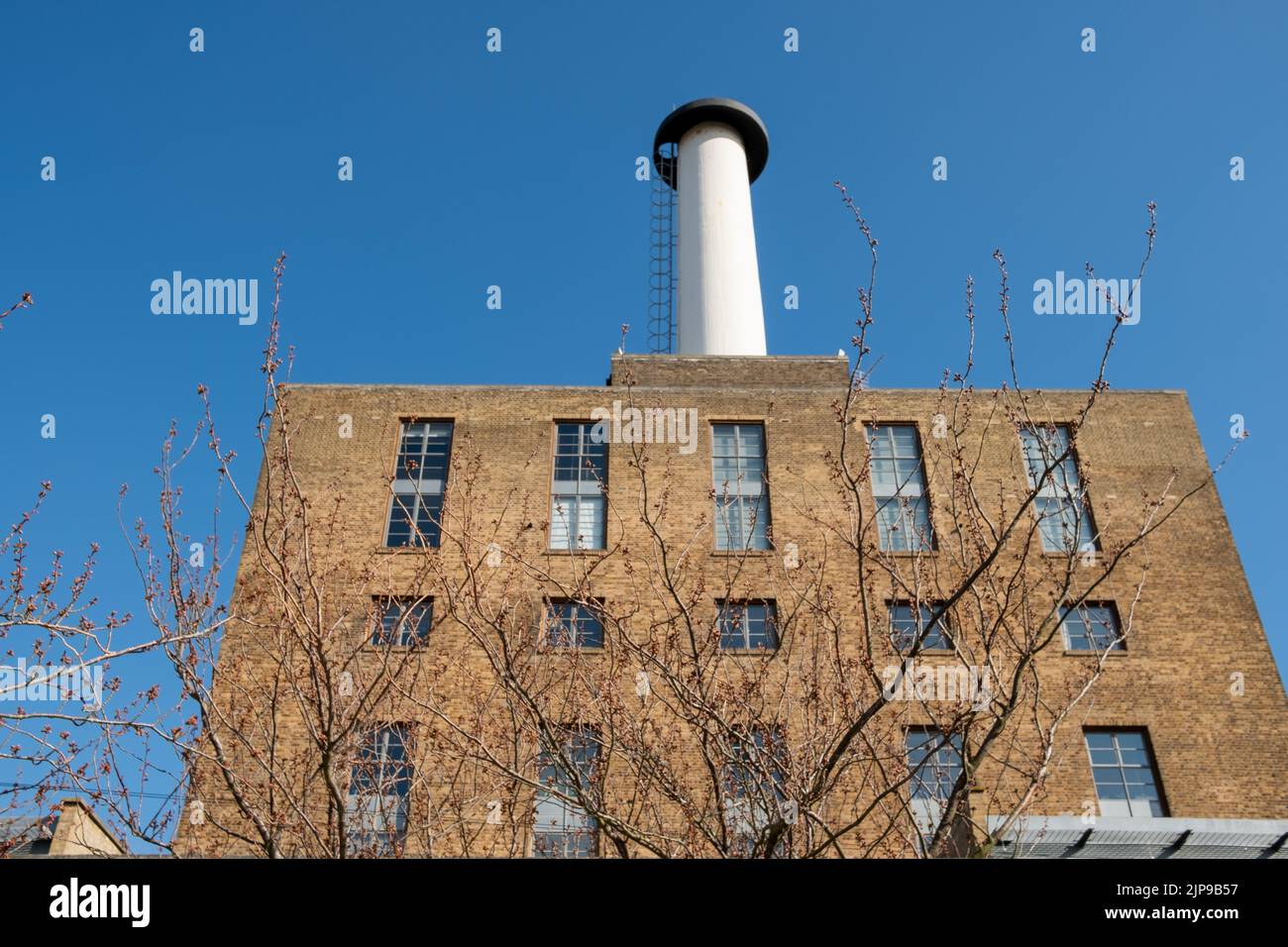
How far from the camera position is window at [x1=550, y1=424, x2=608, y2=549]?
24.4 meters

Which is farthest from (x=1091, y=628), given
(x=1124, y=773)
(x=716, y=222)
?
(x=716, y=222)

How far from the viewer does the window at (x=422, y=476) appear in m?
24.4

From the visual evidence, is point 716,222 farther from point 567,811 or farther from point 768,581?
point 567,811

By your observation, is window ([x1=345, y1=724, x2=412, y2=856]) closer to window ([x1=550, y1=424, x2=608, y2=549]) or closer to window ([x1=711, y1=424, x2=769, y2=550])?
window ([x1=550, y1=424, x2=608, y2=549])

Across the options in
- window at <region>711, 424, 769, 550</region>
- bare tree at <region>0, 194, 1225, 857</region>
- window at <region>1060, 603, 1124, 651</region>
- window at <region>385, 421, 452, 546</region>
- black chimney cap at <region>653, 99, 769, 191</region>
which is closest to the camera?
bare tree at <region>0, 194, 1225, 857</region>

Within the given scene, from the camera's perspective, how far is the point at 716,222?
1502 inches

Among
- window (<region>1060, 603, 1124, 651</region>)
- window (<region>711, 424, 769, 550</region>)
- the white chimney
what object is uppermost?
the white chimney

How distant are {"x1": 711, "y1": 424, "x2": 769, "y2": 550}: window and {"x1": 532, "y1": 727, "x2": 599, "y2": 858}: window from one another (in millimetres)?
6026

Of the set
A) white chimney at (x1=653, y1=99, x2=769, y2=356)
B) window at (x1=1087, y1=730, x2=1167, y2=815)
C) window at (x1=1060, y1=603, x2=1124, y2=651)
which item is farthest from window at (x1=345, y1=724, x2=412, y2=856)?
white chimney at (x1=653, y1=99, x2=769, y2=356)

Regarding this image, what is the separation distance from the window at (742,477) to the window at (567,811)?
6026 mm

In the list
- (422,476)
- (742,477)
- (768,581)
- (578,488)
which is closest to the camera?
(768,581)

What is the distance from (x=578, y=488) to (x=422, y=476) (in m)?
3.65
